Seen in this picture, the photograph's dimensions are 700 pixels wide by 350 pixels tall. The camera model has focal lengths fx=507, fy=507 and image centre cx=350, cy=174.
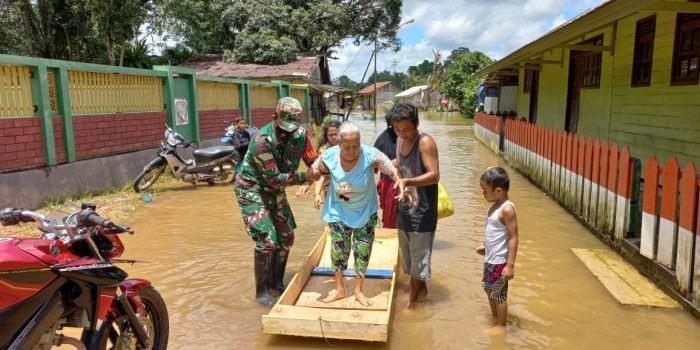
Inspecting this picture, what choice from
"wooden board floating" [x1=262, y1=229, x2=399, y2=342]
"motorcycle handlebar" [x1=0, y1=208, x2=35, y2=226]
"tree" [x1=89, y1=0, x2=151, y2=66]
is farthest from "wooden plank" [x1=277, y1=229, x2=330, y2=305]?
"tree" [x1=89, y1=0, x2=151, y2=66]

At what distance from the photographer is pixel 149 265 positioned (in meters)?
5.46

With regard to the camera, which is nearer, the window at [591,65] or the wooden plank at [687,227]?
the wooden plank at [687,227]

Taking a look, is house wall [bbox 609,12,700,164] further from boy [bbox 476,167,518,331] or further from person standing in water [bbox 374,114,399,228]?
boy [bbox 476,167,518,331]

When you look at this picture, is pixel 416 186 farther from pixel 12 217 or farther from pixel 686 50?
pixel 686 50

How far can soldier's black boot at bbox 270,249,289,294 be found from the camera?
4.40 meters

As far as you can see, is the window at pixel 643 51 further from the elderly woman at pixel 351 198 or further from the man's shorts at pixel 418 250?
the elderly woman at pixel 351 198

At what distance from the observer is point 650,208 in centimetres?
453

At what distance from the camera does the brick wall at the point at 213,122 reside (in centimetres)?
1256

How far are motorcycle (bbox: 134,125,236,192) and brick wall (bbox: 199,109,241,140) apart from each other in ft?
8.65

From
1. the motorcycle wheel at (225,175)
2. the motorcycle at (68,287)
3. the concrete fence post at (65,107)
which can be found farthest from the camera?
the motorcycle wheel at (225,175)

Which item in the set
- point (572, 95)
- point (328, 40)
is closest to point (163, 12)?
point (328, 40)

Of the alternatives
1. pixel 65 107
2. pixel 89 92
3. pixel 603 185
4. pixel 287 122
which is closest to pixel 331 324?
pixel 287 122

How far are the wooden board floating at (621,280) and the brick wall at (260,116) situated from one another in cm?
1214

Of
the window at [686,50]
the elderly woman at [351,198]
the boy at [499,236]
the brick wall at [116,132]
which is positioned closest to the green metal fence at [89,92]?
the brick wall at [116,132]
